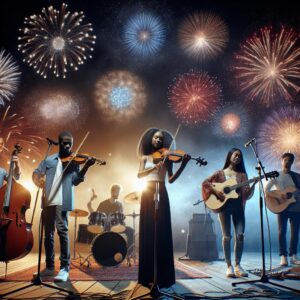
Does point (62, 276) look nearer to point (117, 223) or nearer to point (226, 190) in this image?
point (117, 223)

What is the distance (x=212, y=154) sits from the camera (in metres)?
9.76

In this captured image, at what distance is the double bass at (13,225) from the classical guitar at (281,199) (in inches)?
175

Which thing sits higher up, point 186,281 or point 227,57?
Result: point 227,57

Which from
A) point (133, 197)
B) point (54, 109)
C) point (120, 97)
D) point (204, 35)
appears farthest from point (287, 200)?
point (54, 109)

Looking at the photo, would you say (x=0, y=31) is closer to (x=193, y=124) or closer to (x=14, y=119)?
(x=14, y=119)

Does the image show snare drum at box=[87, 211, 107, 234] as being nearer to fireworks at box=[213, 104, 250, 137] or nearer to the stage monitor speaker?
the stage monitor speaker

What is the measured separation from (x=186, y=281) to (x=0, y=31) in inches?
380

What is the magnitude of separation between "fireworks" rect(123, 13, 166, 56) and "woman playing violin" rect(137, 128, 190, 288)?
763 cm

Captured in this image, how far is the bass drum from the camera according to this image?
5.30 meters

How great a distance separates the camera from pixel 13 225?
12.2ft

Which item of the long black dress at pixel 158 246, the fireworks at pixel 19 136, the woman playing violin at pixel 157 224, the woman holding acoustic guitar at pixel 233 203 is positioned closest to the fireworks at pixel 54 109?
the fireworks at pixel 19 136

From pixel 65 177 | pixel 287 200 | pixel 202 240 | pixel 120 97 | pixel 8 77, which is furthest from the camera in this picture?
pixel 120 97

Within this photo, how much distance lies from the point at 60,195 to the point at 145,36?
7.94m

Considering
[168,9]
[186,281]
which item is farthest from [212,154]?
[186,281]
